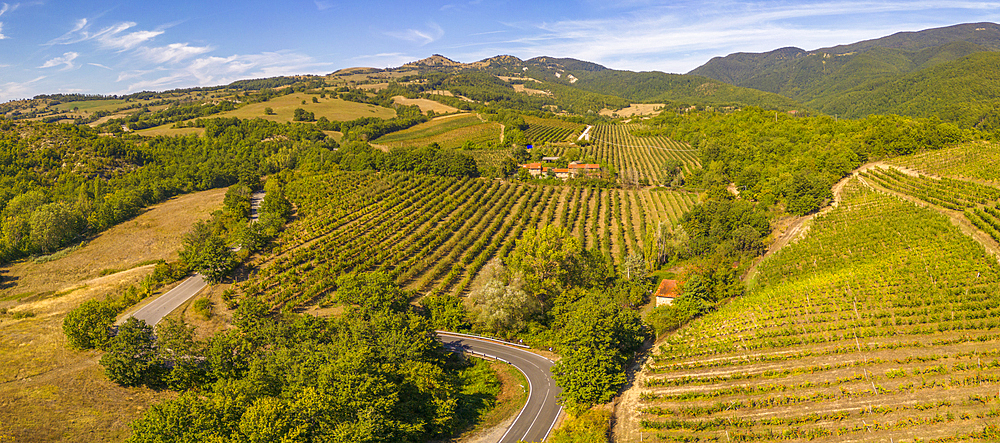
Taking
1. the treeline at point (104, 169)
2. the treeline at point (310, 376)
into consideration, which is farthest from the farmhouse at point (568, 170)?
the treeline at point (310, 376)

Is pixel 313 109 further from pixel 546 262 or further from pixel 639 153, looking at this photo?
pixel 546 262

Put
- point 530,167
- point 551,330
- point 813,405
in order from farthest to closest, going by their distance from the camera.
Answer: point 530,167
point 551,330
point 813,405

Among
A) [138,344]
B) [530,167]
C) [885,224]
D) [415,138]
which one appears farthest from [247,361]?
[415,138]

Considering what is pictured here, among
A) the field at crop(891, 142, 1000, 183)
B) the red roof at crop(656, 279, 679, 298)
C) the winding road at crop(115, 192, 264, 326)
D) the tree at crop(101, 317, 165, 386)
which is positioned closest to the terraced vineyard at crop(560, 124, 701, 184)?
the field at crop(891, 142, 1000, 183)

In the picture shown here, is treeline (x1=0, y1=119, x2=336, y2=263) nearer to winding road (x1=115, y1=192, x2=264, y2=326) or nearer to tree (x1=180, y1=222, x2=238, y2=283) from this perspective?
tree (x1=180, y1=222, x2=238, y2=283)

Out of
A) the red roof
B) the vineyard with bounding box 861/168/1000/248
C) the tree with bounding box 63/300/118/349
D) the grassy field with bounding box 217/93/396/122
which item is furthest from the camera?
the grassy field with bounding box 217/93/396/122

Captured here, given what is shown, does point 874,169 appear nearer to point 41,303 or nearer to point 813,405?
point 813,405

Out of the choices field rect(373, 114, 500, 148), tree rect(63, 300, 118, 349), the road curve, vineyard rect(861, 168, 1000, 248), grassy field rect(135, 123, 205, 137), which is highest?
grassy field rect(135, 123, 205, 137)

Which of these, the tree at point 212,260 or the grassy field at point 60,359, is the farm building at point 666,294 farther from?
the tree at point 212,260
